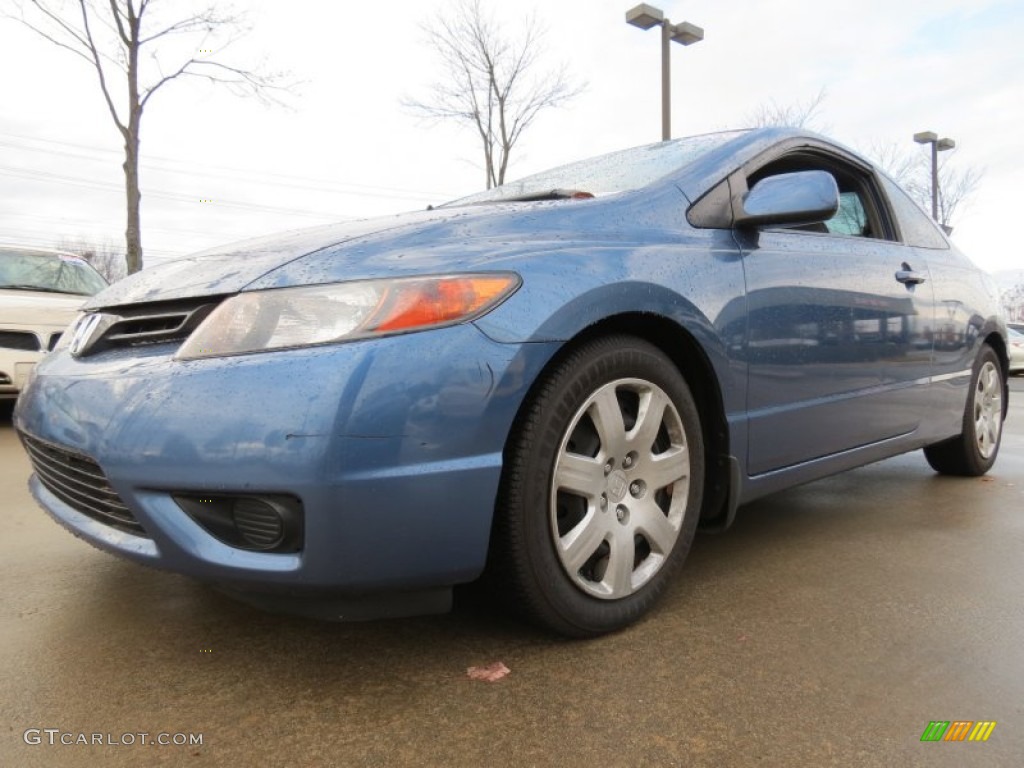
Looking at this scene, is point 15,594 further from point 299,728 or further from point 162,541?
point 299,728

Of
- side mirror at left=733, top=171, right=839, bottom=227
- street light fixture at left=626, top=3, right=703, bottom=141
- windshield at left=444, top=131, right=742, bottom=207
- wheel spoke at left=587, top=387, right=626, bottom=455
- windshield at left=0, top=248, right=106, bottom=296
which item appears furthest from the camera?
street light fixture at left=626, top=3, right=703, bottom=141

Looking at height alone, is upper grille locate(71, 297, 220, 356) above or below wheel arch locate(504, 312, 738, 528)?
above

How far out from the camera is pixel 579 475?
183cm

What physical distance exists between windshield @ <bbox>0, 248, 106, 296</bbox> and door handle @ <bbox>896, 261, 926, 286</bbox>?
6.15 meters

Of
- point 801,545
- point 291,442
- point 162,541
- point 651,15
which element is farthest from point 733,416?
point 651,15

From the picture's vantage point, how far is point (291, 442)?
4.91 feet

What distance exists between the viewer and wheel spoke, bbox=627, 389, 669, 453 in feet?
6.45

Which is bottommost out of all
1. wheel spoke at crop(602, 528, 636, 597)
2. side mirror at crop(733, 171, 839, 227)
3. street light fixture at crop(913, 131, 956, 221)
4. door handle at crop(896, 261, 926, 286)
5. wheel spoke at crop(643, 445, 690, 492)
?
wheel spoke at crop(602, 528, 636, 597)

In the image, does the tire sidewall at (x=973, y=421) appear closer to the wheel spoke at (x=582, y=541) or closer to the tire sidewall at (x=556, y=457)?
the tire sidewall at (x=556, y=457)

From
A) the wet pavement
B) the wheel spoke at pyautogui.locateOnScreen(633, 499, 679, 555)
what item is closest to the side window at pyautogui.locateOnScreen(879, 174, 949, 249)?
the wet pavement

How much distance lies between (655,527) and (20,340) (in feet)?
17.7

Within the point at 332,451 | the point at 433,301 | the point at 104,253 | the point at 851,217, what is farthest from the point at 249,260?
the point at 104,253

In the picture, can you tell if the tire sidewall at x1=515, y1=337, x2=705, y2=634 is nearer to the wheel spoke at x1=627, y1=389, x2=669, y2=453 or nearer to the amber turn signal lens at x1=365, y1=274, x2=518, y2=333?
the wheel spoke at x1=627, y1=389, x2=669, y2=453

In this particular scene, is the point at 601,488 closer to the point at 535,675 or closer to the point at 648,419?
the point at 648,419
